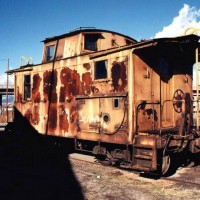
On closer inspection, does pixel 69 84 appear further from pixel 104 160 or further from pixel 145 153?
pixel 145 153

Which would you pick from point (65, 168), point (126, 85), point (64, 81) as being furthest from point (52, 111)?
point (126, 85)

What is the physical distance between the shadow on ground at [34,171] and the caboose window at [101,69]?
3.42m

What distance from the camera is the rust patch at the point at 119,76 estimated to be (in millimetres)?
8891

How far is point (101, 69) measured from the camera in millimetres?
9727

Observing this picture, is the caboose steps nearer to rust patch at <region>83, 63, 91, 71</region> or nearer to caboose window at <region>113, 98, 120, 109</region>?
caboose window at <region>113, 98, 120, 109</region>

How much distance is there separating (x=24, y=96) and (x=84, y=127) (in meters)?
4.78

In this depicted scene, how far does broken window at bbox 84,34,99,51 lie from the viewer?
1148 centimetres

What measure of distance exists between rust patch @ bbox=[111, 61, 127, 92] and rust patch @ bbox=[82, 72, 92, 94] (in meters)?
1.13

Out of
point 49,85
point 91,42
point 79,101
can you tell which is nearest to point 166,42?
point 79,101

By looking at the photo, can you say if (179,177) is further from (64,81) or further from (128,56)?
(64,81)

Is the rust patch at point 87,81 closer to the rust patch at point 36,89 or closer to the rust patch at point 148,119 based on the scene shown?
the rust patch at point 148,119

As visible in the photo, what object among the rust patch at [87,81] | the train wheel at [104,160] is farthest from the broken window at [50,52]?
the train wheel at [104,160]

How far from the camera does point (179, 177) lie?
28.3ft

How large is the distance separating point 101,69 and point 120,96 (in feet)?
4.63
